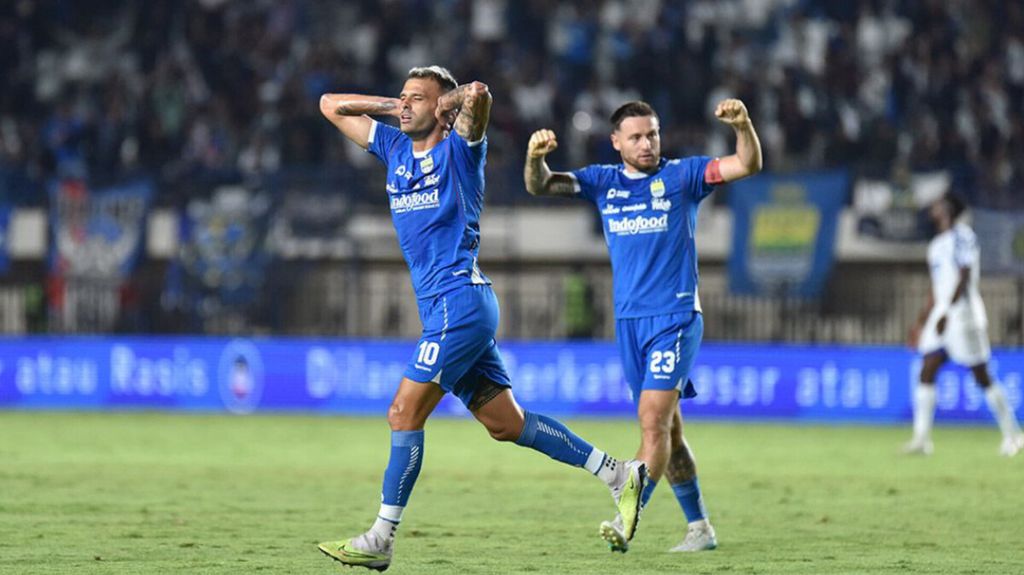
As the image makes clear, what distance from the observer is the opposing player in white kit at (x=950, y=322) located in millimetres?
16188

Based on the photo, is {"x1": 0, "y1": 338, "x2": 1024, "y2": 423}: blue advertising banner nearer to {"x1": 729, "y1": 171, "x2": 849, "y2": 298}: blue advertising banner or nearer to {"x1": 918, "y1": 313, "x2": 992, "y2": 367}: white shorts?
{"x1": 729, "y1": 171, "x2": 849, "y2": 298}: blue advertising banner

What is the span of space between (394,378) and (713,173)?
13256 mm

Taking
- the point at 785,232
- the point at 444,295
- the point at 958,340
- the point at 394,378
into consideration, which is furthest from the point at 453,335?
the point at 785,232

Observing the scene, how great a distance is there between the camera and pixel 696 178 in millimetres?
9172

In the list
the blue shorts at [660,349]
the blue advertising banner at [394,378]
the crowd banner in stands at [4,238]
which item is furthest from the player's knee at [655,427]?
the crowd banner in stands at [4,238]

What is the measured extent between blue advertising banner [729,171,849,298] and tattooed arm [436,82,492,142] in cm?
1409

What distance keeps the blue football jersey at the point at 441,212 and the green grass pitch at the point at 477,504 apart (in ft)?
4.58

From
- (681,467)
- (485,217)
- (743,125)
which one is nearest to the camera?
(743,125)

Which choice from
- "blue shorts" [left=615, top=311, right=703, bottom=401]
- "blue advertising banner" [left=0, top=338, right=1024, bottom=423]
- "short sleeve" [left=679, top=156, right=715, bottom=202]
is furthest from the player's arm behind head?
"blue advertising banner" [left=0, top=338, right=1024, bottom=423]

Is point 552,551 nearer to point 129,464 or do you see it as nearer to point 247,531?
point 247,531

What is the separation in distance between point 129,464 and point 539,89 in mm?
12914

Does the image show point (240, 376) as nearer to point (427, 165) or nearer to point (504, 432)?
point (504, 432)

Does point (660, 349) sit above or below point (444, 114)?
below

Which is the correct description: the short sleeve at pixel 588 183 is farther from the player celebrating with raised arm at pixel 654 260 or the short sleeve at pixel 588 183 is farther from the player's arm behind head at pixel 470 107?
the player's arm behind head at pixel 470 107
